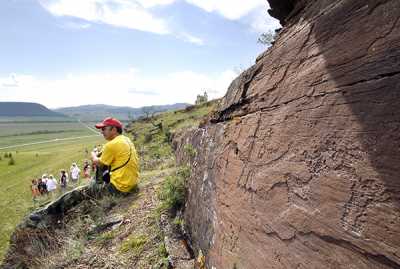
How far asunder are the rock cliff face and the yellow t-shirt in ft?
10.9

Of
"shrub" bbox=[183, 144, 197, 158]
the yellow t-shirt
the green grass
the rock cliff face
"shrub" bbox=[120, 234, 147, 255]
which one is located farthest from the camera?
the green grass

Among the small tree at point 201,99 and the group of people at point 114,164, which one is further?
the small tree at point 201,99

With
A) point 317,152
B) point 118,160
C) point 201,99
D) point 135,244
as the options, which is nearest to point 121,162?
point 118,160

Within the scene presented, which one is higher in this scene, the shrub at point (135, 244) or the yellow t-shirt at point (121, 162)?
the yellow t-shirt at point (121, 162)

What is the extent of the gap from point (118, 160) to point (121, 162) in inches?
3.1

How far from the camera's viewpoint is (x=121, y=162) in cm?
761

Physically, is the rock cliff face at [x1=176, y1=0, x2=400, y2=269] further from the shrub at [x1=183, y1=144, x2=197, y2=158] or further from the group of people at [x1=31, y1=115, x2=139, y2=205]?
the group of people at [x1=31, y1=115, x2=139, y2=205]

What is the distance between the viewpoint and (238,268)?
3717 millimetres

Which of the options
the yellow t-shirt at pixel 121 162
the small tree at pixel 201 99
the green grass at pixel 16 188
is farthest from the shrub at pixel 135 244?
the small tree at pixel 201 99

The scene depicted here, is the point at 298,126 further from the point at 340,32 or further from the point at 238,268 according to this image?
the point at 238,268

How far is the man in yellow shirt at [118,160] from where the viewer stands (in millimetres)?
7477

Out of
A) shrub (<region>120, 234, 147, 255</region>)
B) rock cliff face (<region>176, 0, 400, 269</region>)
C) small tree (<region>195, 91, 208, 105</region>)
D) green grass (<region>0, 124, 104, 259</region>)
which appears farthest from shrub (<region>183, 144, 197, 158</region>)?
small tree (<region>195, 91, 208, 105</region>)

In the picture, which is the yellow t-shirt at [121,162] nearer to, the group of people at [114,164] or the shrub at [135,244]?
the group of people at [114,164]

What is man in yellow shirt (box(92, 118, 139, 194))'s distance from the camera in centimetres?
748
